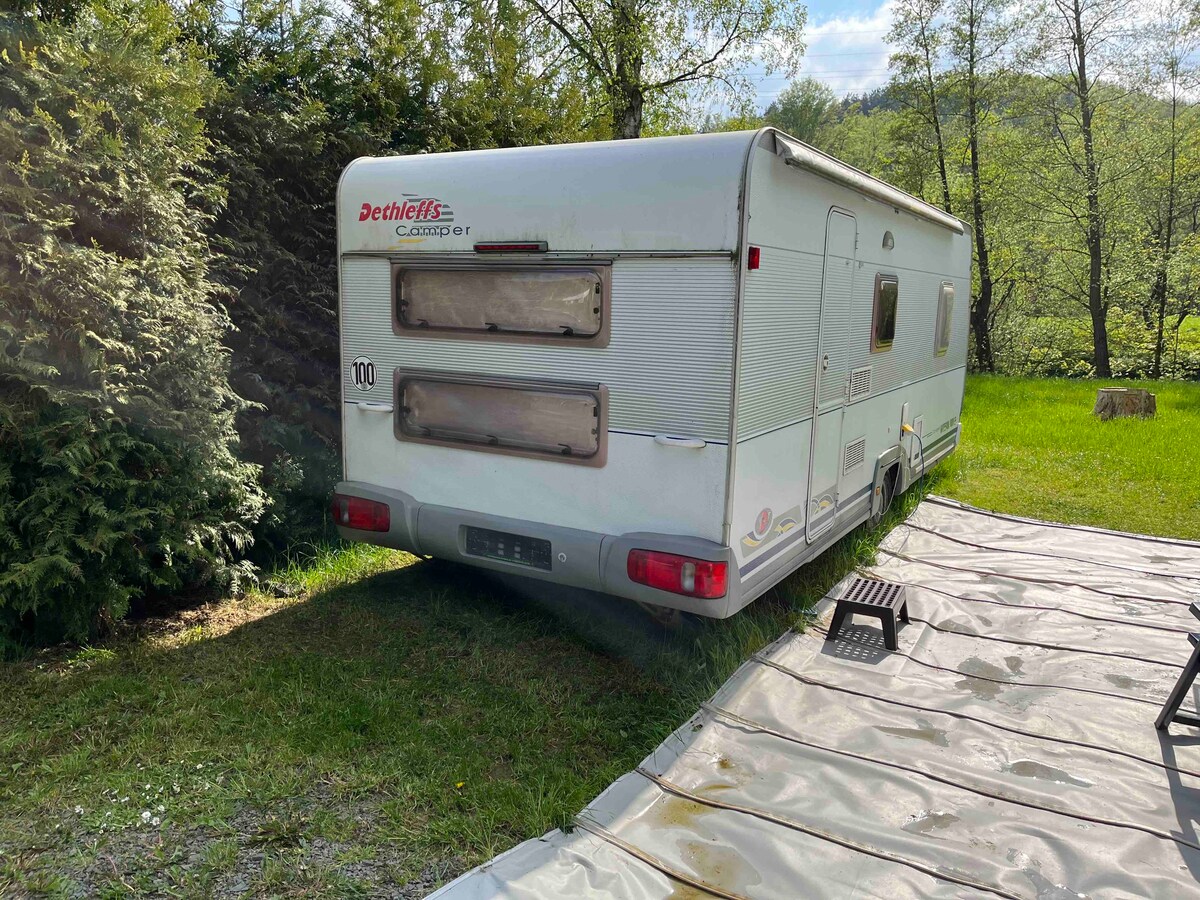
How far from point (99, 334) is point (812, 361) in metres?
3.44

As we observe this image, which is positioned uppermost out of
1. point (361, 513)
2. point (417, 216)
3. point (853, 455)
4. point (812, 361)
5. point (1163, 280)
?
point (1163, 280)

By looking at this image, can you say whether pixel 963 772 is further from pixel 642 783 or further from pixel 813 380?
pixel 813 380

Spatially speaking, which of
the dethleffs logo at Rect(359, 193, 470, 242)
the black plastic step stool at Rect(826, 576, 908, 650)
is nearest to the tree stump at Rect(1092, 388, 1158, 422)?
the black plastic step stool at Rect(826, 576, 908, 650)

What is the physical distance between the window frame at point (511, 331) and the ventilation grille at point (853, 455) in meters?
1.99

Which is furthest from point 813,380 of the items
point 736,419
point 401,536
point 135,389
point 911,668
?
point 135,389

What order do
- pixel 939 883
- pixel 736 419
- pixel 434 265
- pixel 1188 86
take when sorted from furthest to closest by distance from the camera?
pixel 1188 86
pixel 434 265
pixel 736 419
pixel 939 883

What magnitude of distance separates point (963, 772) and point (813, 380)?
6.56 feet

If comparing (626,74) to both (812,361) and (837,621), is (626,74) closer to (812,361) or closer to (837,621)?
(812,361)

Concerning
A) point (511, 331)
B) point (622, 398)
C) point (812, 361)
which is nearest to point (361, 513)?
point (511, 331)

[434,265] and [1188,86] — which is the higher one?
[1188,86]

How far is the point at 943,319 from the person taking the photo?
280 inches

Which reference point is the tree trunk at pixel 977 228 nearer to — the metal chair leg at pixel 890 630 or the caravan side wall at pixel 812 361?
the caravan side wall at pixel 812 361

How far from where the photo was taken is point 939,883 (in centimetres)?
276

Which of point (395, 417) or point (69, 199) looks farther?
point (395, 417)
